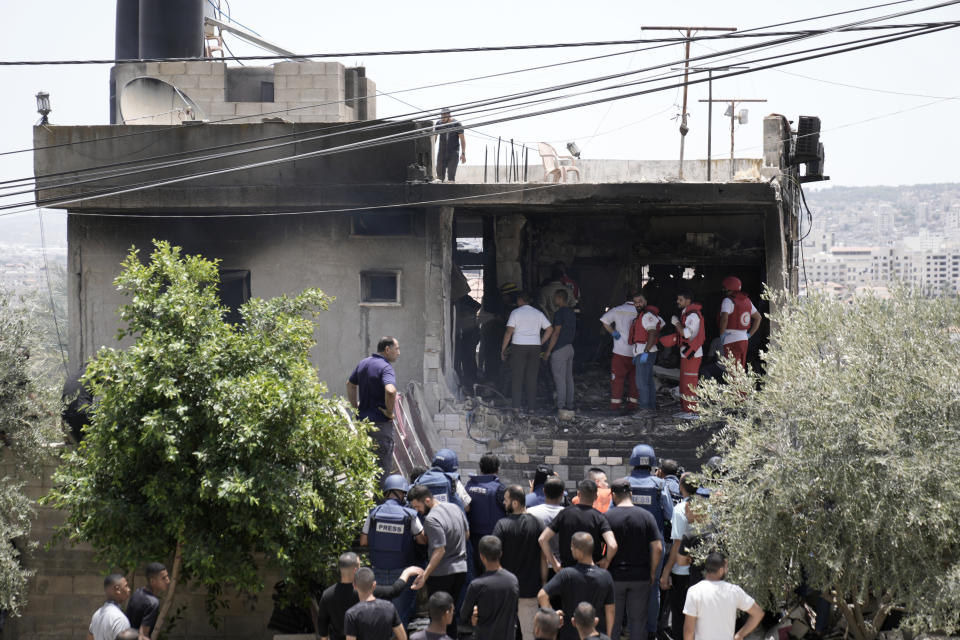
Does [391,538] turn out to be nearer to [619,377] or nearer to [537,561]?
[537,561]

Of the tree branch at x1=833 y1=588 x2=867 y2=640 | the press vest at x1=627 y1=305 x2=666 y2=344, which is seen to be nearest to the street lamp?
the press vest at x1=627 y1=305 x2=666 y2=344

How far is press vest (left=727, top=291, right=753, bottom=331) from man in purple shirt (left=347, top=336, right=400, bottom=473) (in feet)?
18.2

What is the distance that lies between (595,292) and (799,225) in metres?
3.73

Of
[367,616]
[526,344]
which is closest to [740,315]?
[526,344]

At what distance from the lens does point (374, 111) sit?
1942 centimetres

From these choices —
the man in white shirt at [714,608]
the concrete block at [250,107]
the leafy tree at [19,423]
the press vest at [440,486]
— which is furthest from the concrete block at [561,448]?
the concrete block at [250,107]

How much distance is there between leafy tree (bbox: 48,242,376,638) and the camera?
895 cm

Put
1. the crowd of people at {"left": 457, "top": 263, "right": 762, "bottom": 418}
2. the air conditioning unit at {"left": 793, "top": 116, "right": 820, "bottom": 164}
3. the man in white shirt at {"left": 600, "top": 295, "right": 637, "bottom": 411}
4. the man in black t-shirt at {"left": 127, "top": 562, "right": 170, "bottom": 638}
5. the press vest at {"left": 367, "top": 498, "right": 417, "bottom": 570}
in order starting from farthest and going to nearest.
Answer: the air conditioning unit at {"left": 793, "top": 116, "right": 820, "bottom": 164}
the man in white shirt at {"left": 600, "top": 295, "right": 637, "bottom": 411}
the crowd of people at {"left": 457, "top": 263, "right": 762, "bottom": 418}
the press vest at {"left": 367, "top": 498, "right": 417, "bottom": 570}
the man in black t-shirt at {"left": 127, "top": 562, "right": 170, "bottom": 638}

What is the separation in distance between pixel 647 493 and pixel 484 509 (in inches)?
58.6

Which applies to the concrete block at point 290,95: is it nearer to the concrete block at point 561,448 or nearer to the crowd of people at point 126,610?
the concrete block at point 561,448

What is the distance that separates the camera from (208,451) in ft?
29.5

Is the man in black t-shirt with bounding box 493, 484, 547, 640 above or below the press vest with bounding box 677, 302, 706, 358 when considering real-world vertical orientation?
below

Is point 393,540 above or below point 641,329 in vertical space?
below

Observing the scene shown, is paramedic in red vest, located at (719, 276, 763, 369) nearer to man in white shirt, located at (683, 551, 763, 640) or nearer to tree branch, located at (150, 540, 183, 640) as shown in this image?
man in white shirt, located at (683, 551, 763, 640)
